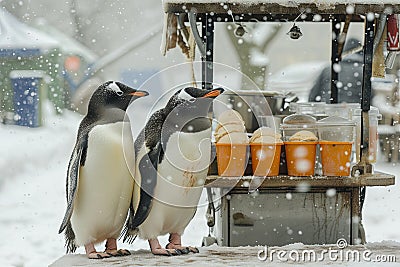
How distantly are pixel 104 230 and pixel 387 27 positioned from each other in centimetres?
178

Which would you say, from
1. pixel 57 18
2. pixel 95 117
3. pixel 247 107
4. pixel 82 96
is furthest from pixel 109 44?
pixel 95 117

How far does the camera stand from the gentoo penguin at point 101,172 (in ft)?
9.66

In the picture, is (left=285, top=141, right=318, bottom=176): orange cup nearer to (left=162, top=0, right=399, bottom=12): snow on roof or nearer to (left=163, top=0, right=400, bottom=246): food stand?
(left=163, top=0, right=400, bottom=246): food stand

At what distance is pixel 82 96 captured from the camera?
14.3 metres

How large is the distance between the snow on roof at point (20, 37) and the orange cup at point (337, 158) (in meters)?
10.1

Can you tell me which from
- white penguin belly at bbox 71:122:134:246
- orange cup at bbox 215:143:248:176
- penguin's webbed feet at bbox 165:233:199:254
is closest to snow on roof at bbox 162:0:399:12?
orange cup at bbox 215:143:248:176

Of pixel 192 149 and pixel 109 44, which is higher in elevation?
pixel 109 44

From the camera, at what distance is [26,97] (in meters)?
13.3

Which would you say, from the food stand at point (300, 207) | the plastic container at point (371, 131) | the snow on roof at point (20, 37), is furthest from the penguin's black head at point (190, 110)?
the snow on roof at point (20, 37)

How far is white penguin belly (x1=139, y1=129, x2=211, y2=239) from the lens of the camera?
9.89 ft

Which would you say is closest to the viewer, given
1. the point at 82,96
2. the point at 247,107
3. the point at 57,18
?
the point at 247,107

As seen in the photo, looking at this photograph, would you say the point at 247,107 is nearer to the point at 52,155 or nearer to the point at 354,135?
the point at 354,135

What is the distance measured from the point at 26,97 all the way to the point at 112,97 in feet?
34.8

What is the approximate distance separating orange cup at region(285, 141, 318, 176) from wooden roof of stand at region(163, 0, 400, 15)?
63 centimetres
